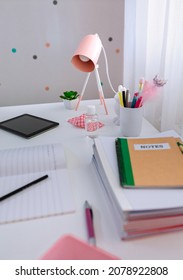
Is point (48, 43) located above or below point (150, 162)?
above

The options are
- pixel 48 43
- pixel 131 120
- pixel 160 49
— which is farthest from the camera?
pixel 48 43

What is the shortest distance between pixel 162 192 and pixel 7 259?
0.29m

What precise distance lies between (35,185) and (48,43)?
128 centimetres

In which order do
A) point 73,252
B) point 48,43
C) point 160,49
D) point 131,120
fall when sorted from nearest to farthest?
point 73,252 → point 131,120 → point 160,49 → point 48,43

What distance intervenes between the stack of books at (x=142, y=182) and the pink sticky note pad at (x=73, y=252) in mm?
74

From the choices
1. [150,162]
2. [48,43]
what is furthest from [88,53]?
[48,43]

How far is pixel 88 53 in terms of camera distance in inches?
33.3

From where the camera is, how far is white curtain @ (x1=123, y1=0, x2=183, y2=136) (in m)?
0.90

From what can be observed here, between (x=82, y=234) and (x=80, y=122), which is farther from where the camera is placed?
(x=80, y=122)

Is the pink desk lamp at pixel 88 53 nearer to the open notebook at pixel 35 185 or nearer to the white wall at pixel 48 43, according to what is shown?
the open notebook at pixel 35 185

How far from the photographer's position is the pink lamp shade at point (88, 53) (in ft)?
2.79

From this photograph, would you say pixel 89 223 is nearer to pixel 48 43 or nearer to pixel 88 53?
pixel 88 53

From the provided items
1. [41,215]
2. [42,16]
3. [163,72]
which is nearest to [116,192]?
[41,215]

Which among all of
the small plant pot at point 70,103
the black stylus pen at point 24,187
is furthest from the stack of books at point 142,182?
the small plant pot at point 70,103
